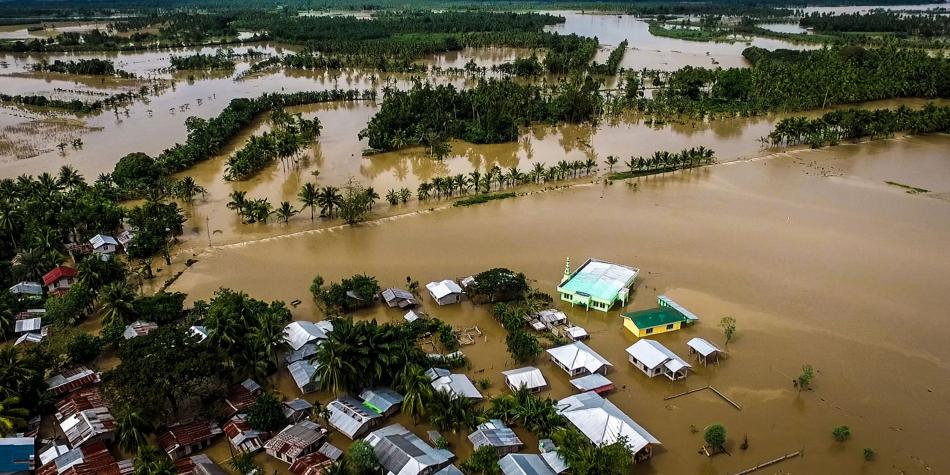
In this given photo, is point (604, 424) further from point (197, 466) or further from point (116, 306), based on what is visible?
point (116, 306)

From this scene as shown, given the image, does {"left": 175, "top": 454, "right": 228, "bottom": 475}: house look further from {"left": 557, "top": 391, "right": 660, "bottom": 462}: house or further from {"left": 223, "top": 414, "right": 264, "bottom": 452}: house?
{"left": 557, "top": 391, "right": 660, "bottom": 462}: house

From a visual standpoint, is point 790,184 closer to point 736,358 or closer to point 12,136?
point 736,358

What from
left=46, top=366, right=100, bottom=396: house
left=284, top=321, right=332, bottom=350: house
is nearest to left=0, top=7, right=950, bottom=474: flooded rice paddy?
left=284, top=321, right=332, bottom=350: house

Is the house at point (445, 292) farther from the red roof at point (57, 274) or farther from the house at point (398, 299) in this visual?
the red roof at point (57, 274)

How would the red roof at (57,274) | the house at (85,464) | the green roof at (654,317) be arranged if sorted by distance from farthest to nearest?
the red roof at (57,274), the green roof at (654,317), the house at (85,464)

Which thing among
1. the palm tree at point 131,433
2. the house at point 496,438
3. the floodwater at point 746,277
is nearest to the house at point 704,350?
the floodwater at point 746,277

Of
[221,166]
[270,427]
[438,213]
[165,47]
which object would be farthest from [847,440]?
[165,47]
